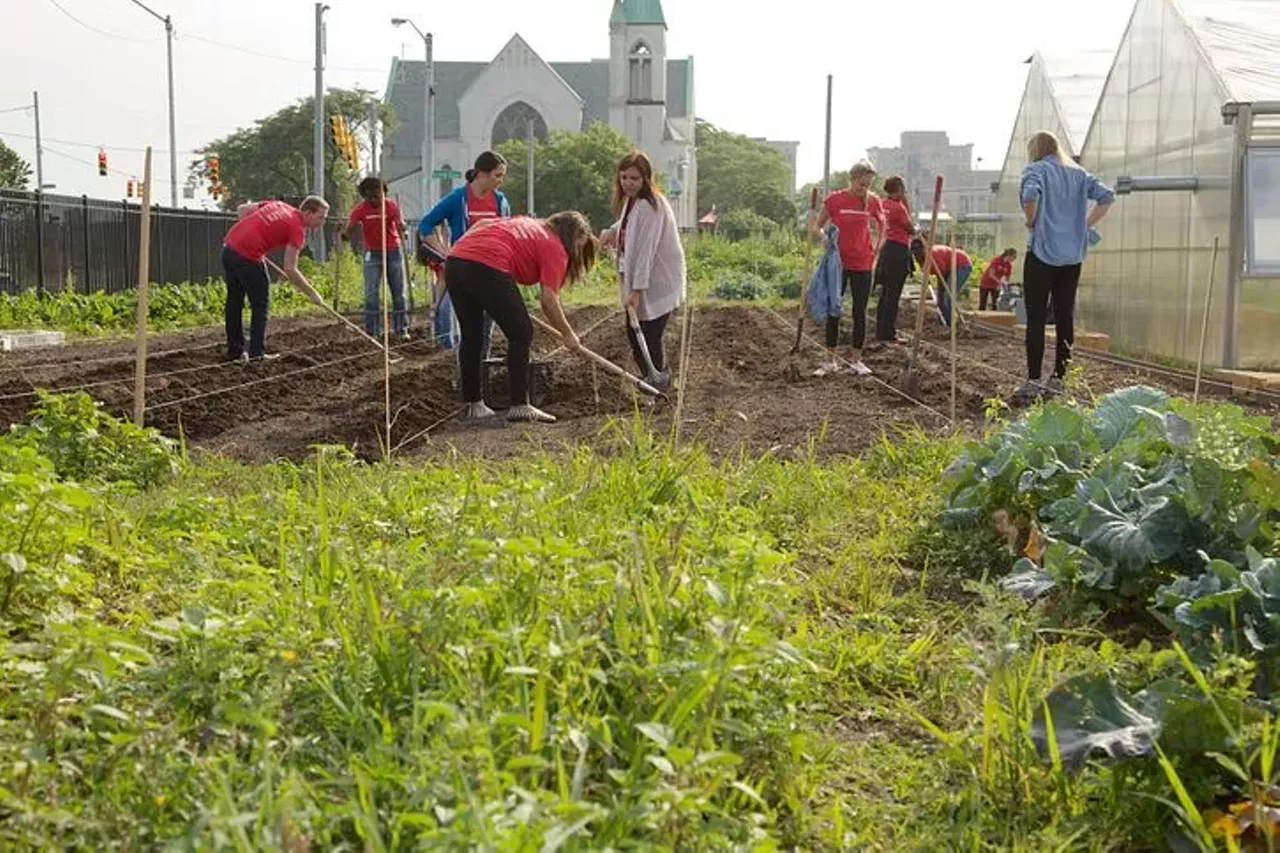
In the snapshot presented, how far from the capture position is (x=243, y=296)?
11367 millimetres

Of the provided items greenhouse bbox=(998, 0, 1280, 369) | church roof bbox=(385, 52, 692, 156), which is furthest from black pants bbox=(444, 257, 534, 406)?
church roof bbox=(385, 52, 692, 156)

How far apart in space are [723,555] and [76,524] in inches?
68.3

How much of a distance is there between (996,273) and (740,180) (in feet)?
284

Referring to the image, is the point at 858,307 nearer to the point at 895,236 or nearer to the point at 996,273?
the point at 895,236

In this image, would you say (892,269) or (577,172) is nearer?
(892,269)

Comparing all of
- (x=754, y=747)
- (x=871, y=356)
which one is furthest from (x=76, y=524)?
(x=871, y=356)

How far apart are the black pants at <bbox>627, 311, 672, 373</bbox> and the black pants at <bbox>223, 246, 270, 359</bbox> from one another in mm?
3631

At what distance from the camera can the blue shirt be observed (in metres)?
8.68

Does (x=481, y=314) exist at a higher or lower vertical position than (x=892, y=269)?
lower

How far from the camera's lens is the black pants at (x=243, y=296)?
1084cm

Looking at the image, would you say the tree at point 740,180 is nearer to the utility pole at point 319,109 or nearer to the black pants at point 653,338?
the utility pole at point 319,109

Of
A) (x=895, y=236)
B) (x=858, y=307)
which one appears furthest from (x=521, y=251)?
(x=895, y=236)

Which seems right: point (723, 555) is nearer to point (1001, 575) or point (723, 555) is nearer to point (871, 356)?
point (1001, 575)

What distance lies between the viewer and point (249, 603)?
3.09 m
